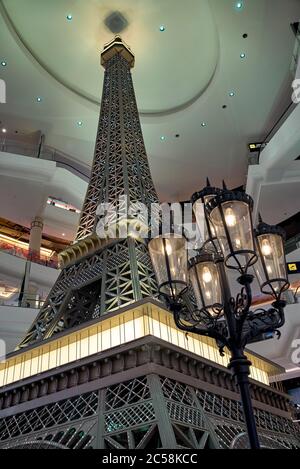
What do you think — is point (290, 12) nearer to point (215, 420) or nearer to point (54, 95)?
point (54, 95)

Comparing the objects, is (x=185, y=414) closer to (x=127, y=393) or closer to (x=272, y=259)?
(x=127, y=393)

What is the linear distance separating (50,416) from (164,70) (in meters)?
12.1

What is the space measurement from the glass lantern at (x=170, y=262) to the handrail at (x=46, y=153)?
11.7m

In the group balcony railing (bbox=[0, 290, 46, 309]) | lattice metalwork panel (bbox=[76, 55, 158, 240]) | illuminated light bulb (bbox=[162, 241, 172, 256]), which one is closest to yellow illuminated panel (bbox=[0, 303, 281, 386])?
illuminated light bulb (bbox=[162, 241, 172, 256])

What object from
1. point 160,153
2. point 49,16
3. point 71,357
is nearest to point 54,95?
point 49,16

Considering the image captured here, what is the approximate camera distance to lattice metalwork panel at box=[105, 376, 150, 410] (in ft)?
12.4

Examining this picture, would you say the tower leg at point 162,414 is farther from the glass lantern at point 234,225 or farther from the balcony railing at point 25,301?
the balcony railing at point 25,301

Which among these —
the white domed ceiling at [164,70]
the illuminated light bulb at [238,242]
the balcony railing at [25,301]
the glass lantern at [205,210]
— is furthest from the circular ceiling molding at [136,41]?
the illuminated light bulb at [238,242]

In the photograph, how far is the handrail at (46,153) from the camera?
1404 centimetres

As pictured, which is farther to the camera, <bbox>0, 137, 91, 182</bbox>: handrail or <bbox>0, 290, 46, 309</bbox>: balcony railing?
<bbox>0, 137, 91, 182</bbox>: handrail

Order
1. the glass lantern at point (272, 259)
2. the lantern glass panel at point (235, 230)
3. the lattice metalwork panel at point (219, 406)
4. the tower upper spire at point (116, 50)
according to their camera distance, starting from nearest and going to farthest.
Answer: the lantern glass panel at point (235, 230) < the glass lantern at point (272, 259) < the lattice metalwork panel at point (219, 406) < the tower upper spire at point (116, 50)

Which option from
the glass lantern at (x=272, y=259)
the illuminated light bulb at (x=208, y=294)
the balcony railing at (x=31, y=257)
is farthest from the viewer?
the balcony railing at (x=31, y=257)

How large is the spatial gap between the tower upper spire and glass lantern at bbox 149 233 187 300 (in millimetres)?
10088

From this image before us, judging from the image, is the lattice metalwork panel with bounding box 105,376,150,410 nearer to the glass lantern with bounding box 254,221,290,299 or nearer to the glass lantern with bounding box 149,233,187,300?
the glass lantern with bounding box 149,233,187,300
